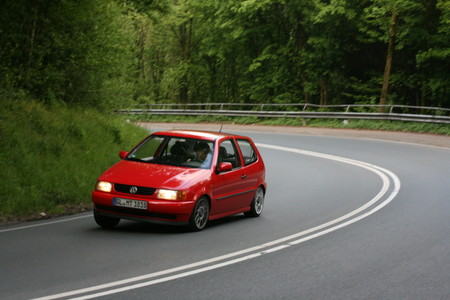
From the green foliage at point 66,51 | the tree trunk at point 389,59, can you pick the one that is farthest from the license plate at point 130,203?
the tree trunk at point 389,59

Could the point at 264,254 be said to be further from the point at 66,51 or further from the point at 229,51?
the point at 229,51

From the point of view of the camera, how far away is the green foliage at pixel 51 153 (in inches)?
512

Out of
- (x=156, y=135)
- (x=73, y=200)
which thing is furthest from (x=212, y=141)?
(x=73, y=200)

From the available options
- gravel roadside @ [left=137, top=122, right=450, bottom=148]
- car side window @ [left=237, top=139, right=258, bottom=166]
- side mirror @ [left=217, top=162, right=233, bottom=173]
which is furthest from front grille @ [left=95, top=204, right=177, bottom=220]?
gravel roadside @ [left=137, top=122, right=450, bottom=148]

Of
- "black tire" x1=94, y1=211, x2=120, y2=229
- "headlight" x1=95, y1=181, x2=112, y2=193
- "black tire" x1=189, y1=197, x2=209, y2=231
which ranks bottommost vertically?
"black tire" x1=94, y1=211, x2=120, y2=229

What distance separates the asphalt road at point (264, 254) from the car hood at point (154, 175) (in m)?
0.73

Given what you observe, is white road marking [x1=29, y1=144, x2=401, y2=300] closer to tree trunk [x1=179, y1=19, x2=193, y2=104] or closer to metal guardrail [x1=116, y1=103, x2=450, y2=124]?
metal guardrail [x1=116, y1=103, x2=450, y2=124]

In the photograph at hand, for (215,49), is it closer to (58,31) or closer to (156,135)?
(58,31)

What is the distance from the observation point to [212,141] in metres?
12.1

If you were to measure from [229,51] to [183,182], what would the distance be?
Result: 41.5 meters

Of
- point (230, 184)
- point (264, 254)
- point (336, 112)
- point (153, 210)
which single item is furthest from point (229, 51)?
point (264, 254)

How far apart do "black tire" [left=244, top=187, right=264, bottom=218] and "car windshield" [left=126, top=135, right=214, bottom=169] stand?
1658 mm

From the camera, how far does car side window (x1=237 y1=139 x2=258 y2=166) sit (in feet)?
42.9

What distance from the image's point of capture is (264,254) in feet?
30.8
